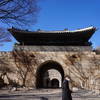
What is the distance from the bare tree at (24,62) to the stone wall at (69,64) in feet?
0.32

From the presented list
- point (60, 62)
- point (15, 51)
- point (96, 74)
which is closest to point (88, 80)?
point (96, 74)

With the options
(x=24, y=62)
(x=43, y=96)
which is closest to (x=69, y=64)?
(x=24, y=62)

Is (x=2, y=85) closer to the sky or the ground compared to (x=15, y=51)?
closer to the ground

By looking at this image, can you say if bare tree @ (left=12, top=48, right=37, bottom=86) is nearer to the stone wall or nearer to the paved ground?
the stone wall

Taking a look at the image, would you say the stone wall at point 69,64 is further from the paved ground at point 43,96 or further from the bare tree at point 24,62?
the paved ground at point 43,96

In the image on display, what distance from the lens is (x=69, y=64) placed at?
2498cm

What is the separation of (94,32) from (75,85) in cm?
585

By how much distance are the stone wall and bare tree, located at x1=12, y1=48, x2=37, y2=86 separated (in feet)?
0.32

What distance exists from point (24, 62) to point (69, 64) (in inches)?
172

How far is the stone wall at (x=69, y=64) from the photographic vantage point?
24734mm

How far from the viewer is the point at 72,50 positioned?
85.7ft

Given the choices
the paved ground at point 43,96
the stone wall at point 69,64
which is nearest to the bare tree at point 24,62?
the stone wall at point 69,64

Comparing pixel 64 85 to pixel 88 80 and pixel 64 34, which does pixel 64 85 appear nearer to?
pixel 88 80

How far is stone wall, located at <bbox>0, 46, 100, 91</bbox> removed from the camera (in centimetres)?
2473
